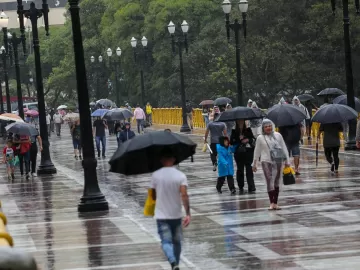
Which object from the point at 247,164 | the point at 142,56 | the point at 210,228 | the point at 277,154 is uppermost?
the point at 142,56

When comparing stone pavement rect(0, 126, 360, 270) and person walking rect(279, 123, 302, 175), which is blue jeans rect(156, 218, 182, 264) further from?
person walking rect(279, 123, 302, 175)

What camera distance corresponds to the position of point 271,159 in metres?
18.8

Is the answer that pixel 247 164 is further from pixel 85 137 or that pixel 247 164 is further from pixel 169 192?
pixel 169 192

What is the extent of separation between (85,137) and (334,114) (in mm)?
7629

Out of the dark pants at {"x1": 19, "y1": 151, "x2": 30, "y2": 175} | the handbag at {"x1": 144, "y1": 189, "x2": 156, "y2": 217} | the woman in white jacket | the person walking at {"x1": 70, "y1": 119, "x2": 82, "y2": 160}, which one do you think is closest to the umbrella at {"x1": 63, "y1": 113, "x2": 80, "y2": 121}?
the person walking at {"x1": 70, "y1": 119, "x2": 82, "y2": 160}

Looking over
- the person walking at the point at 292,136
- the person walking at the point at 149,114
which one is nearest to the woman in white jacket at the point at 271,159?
the person walking at the point at 292,136

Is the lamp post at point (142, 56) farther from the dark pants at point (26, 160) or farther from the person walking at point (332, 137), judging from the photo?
the person walking at point (332, 137)

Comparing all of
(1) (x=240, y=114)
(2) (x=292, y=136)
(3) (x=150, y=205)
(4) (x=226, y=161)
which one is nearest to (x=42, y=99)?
(2) (x=292, y=136)

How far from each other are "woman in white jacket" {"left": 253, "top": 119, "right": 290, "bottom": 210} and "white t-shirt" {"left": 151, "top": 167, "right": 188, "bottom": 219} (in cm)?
725

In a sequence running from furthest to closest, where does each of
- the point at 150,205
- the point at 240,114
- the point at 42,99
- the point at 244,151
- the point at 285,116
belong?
the point at 42,99
the point at 285,116
the point at 240,114
the point at 244,151
the point at 150,205

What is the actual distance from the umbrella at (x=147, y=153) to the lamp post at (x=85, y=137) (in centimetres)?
830

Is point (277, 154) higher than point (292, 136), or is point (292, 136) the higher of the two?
point (277, 154)

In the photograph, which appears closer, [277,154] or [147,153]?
[147,153]

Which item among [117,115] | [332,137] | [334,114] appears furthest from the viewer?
[117,115]
